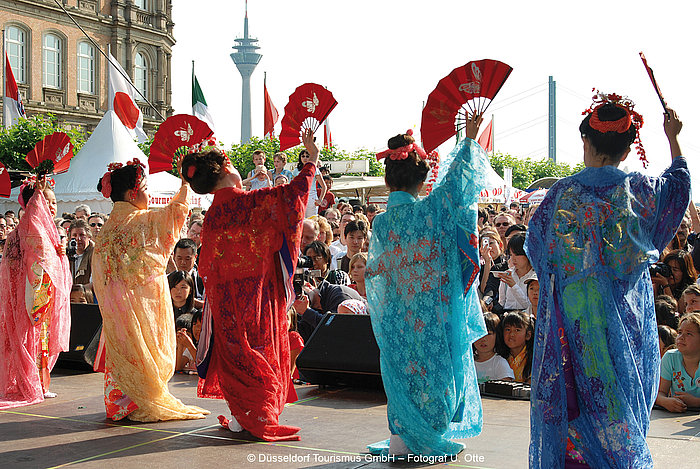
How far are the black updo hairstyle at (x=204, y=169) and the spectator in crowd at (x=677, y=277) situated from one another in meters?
3.87

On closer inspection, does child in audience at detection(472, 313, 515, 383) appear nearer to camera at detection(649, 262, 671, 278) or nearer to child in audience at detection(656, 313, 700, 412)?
child in audience at detection(656, 313, 700, 412)

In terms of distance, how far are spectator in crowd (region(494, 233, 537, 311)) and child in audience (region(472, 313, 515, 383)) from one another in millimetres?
764

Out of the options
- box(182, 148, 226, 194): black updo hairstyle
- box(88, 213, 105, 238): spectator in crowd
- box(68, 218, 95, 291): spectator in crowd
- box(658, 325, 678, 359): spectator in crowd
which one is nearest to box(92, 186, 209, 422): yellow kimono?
box(182, 148, 226, 194): black updo hairstyle

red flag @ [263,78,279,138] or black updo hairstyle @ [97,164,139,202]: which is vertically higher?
red flag @ [263,78,279,138]

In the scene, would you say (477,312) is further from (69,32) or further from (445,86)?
(69,32)

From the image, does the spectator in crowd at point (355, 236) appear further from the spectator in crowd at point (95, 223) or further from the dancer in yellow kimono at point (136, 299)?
the spectator in crowd at point (95, 223)

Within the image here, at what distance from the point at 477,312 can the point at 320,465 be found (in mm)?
1118

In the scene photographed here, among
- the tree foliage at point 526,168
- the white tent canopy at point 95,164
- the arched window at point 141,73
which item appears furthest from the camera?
the tree foliage at point 526,168

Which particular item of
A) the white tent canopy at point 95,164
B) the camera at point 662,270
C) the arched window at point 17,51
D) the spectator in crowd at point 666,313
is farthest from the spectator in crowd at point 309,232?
the arched window at point 17,51

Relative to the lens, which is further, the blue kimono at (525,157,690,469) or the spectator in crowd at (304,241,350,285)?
the spectator in crowd at (304,241,350,285)

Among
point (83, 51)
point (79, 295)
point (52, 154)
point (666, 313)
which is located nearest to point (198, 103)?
point (79, 295)

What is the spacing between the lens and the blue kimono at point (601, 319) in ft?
11.4

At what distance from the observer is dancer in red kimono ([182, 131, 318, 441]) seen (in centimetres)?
465

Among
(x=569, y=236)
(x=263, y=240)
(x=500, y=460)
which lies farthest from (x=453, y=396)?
(x=263, y=240)
